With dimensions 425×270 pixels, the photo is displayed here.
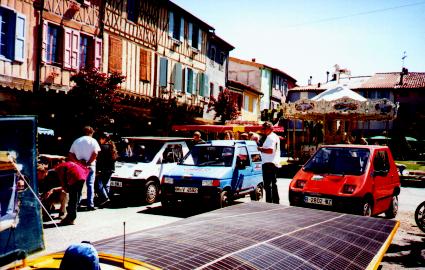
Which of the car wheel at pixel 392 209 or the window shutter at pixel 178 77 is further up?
A: the window shutter at pixel 178 77

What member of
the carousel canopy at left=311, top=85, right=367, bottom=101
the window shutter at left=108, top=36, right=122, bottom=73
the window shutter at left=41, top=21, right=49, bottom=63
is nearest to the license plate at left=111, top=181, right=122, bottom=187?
the window shutter at left=41, top=21, right=49, bottom=63

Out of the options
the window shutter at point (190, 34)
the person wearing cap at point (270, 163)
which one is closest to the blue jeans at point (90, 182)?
the person wearing cap at point (270, 163)

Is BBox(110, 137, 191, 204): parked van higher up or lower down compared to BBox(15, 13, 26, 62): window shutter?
lower down

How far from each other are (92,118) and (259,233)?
1293 centimetres

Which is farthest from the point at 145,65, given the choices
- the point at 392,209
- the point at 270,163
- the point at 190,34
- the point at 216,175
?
the point at 392,209

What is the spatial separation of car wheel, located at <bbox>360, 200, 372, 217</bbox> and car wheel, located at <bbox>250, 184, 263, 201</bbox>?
10.9ft

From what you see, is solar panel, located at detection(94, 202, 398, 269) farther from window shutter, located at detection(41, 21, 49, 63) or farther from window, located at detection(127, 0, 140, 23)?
window, located at detection(127, 0, 140, 23)

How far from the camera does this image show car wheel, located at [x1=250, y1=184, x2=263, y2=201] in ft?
35.1

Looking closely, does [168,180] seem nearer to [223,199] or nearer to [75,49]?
[223,199]

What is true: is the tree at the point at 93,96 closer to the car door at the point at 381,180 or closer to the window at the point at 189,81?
the car door at the point at 381,180

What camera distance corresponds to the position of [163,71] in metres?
22.6

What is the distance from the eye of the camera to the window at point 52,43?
1527 cm

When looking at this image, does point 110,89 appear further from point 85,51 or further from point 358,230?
point 358,230

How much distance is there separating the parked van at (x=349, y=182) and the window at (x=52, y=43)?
11.5 meters
